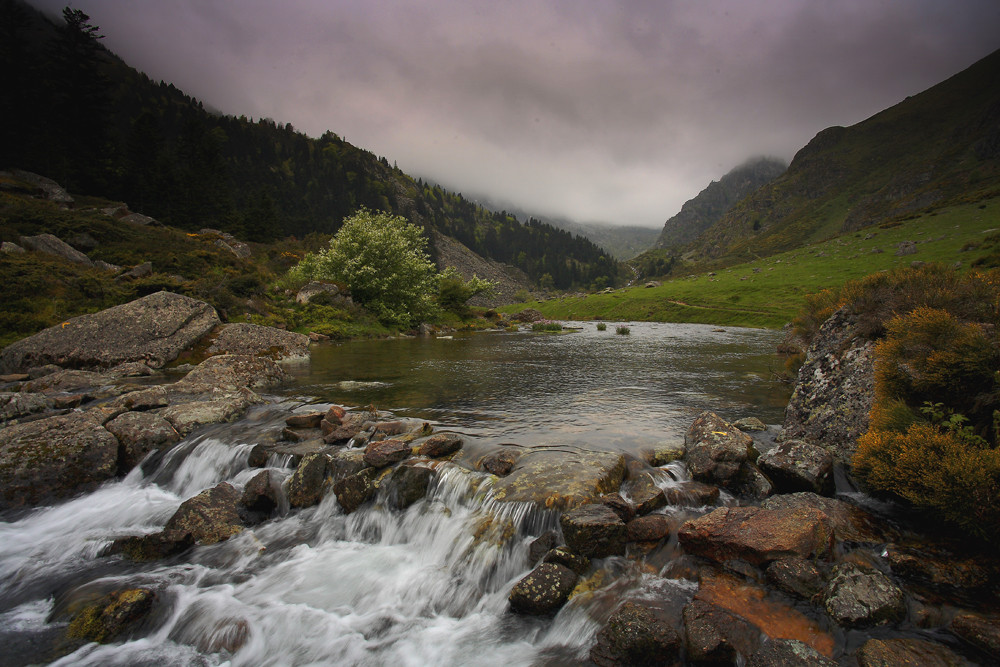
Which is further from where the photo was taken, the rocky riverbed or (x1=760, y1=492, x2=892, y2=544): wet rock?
(x1=760, y1=492, x2=892, y2=544): wet rock

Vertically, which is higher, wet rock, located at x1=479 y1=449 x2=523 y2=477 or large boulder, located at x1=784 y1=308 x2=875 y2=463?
large boulder, located at x1=784 y1=308 x2=875 y2=463

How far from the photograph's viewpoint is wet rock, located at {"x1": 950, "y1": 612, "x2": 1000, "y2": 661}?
12.9ft

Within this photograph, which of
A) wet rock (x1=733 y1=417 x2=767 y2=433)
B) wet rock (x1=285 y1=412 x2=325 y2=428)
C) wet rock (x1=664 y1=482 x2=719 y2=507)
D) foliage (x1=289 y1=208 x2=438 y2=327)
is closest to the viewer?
wet rock (x1=664 y1=482 x2=719 y2=507)

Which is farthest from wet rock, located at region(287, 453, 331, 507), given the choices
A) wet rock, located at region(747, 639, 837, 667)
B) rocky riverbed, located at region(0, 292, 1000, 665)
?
wet rock, located at region(747, 639, 837, 667)

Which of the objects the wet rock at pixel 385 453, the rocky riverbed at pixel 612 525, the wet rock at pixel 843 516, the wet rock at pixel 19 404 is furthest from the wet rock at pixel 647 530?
the wet rock at pixel 19 404

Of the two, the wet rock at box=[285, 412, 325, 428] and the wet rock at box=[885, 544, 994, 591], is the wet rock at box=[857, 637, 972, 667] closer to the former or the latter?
the wet rock at box=[885, 544, 994, 591]

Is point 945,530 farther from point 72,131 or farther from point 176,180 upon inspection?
point 72,131

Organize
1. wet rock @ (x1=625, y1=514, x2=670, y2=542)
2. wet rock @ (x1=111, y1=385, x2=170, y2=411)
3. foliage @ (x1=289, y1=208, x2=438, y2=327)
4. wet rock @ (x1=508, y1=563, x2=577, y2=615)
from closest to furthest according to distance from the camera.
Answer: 1. wet rock @ (x1=508, y1=563, x2=577, y2=615)
2. wet rock @ (x1=625, y1=514, x2=670, y2=542)
3. wet rock @ (x1=111, y1=385, x2=170, y2=411)
4. foliage @ (x1=289, y1=208, x2=438, y2=327)

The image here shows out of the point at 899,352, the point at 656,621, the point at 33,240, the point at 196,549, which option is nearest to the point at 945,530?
the point at 899,352

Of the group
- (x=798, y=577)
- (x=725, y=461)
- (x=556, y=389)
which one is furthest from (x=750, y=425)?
(x=556, y=389)

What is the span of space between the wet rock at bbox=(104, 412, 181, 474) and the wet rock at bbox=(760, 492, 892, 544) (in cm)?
1445

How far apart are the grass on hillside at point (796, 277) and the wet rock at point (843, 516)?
5554cm

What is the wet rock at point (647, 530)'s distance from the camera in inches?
251

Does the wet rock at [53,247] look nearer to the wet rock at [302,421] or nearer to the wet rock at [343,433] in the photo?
the wet rock at [302,421]
